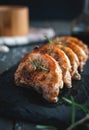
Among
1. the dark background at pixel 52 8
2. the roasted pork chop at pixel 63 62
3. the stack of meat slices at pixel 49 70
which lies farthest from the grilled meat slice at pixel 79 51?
the dark background at pixel 52 8

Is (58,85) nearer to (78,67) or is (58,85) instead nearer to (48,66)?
(48,66)

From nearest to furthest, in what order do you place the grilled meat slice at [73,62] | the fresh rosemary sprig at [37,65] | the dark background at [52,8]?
the fresh rosemary sprig at [37,65]
the grilled meat slice at [73,62]
the dark background at [52,8]

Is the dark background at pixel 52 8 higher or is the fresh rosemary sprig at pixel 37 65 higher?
the fresh rosemary sprig at pixel 37 65

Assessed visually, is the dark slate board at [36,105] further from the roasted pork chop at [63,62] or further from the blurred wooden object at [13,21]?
the blurred wooden object at [13,21]

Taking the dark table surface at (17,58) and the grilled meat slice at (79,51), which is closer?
the dark table surface at (17,58)

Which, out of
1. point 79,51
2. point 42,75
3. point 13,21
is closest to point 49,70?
point 42,75

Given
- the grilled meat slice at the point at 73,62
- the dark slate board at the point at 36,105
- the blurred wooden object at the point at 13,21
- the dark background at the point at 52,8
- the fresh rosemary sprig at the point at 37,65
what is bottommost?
the dark background at the point at 52,8

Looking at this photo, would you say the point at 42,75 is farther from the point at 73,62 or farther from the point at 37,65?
the point at 73,62

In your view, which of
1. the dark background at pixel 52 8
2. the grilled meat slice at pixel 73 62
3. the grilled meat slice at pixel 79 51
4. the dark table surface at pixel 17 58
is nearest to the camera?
the dark table surface at pixel 17 58
